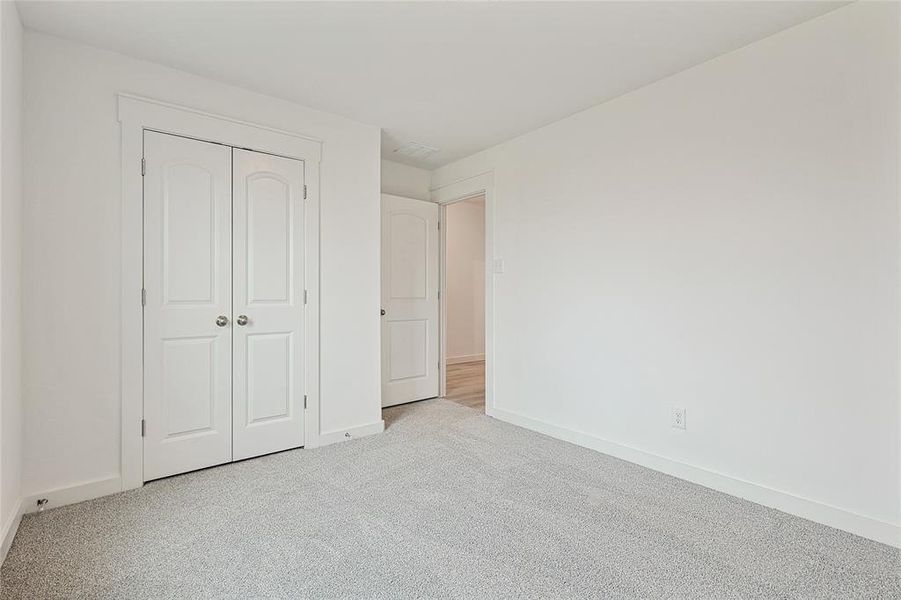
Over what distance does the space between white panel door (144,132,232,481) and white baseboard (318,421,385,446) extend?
632 mm

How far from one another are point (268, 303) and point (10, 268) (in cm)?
124

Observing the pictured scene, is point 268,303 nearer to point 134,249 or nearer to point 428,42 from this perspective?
point 134,249

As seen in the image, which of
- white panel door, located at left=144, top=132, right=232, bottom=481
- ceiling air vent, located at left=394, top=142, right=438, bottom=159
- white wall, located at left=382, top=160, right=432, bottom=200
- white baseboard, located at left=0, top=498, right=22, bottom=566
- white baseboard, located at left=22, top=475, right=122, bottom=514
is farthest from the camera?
white wall, located at left=382, top=160, right=432, bottom=200

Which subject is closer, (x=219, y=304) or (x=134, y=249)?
(x=134, y=249)

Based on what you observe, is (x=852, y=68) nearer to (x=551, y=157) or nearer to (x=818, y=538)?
(x=551, y=157)

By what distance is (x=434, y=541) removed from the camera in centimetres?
189

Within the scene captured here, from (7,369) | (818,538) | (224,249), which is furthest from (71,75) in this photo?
(818,538)

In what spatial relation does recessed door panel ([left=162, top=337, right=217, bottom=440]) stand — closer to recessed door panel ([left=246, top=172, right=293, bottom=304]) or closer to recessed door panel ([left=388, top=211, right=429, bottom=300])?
recessed door panel ([left=246, top=172, right=293, bottom=304])

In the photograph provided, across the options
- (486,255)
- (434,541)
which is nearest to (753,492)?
(434,541)

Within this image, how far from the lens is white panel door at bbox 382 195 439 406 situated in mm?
4203

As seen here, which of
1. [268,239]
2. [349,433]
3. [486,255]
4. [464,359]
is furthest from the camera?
[464,359]

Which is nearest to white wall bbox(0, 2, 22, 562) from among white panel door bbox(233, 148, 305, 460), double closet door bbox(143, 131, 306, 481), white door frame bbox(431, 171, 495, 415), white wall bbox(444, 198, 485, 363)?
double closet door bbox(143, 131, 306, 481)

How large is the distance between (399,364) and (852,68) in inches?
146

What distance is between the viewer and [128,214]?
2404 mm
